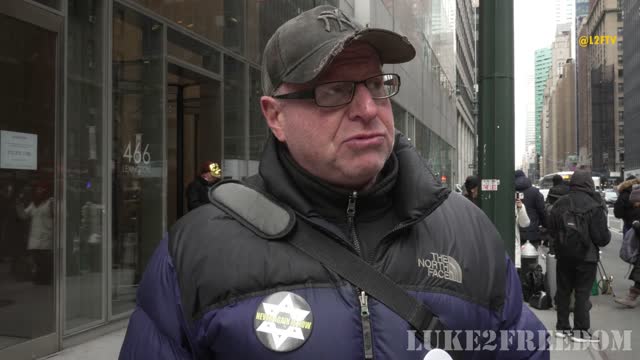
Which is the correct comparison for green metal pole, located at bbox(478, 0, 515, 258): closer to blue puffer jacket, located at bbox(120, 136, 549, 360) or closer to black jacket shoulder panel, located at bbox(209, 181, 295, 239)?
blue puffer jacket, located at bbox(120, 136, 549, 360)

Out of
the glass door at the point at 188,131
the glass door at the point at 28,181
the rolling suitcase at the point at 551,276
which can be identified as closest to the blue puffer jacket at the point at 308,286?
the glass door at the point at 28,181

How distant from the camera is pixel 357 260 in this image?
164 cm

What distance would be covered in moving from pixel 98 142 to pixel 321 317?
6.61 meters

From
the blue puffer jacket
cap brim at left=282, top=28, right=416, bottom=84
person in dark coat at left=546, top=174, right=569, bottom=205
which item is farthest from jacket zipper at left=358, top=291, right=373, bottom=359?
person in dark coat at left=546, top=174, right=569, bottom=205

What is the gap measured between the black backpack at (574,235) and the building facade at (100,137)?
18.1ft

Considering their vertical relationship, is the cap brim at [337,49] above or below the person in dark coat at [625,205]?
above

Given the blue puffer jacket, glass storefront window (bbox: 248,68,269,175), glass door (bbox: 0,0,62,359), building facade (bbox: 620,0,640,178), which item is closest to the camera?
the blue puffer jacket

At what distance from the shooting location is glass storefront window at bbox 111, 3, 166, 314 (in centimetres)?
805

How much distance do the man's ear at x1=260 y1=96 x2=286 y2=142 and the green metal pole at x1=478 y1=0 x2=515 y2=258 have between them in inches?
190

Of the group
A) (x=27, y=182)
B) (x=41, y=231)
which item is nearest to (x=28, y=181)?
(x=27, y=182)

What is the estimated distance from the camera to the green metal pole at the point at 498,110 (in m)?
6.11

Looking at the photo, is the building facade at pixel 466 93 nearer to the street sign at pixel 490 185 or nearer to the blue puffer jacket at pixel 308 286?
the street sign at pixel 490 185

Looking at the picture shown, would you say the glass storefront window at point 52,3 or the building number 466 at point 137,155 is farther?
the building number 466 at point 137,155

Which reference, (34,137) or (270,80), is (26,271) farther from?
(270,80)
